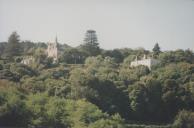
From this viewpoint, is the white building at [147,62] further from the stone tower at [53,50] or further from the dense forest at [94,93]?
the stone tower at [53,50]

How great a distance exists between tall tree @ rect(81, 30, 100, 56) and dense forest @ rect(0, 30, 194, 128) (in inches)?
99.9

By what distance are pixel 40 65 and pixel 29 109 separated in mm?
6826

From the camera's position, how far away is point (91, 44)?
78.7 feet

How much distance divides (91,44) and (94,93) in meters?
9.27

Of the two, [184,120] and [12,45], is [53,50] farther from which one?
[184,120]

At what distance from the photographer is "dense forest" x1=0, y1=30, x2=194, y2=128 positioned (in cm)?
1207

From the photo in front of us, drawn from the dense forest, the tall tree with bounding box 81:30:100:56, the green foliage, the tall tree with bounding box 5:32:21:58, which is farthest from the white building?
the green foliage

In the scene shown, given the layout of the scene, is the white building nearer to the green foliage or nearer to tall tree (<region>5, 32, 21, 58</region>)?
tall tree (<region>5, 32, 21, 58</region>)

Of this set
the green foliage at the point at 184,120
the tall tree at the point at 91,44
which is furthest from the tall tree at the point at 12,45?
the green foliage at the point at 184,120

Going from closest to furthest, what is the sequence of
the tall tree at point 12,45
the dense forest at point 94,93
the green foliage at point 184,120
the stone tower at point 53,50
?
the dense forest at point 94,93 → the green foliage at point 184,120 → the tall tree at point 12,45 → the stone tower at point 53,50

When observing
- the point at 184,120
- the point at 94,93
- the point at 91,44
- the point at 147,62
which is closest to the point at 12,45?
the point at 91,44

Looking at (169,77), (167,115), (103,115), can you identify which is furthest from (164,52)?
(103,115)

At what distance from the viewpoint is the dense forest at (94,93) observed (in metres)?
12.1

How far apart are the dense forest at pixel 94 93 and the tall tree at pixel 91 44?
8.32 ft
